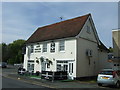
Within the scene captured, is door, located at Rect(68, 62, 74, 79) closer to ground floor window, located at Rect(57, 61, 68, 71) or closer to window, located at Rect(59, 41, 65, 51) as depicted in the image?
ground floor window, located at Rect(57, 61, 68, 71)

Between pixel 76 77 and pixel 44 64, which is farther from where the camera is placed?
pixel 44 64

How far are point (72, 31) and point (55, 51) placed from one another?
12.4 feet

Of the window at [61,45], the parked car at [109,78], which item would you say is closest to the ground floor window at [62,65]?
the window at [61,45]

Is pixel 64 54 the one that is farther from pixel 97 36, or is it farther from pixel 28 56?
pixel 28 56

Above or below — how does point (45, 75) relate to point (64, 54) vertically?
below

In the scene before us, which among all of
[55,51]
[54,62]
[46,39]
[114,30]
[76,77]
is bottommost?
[76,77]

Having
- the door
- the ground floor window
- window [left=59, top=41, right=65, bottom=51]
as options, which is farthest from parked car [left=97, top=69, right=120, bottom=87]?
window [left=59, top=41, right=65, bottom=51]

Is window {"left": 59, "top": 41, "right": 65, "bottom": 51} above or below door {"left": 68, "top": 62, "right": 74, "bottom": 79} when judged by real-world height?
above

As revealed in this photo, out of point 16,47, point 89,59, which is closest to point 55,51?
point 89,59

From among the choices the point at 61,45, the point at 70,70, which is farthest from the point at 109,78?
the point at 61,45

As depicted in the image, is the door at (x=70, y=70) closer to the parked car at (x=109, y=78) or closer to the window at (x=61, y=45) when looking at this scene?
the window at (x=61, y=45)

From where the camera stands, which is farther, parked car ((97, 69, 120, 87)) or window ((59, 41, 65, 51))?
window ((59, 41, 65, 51))

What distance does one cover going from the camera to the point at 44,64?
24609mm

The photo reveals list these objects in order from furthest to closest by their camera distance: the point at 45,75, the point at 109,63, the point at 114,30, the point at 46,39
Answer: the point at 114,30
the point at 109,63
the point at 46,39
the point at 45,75
